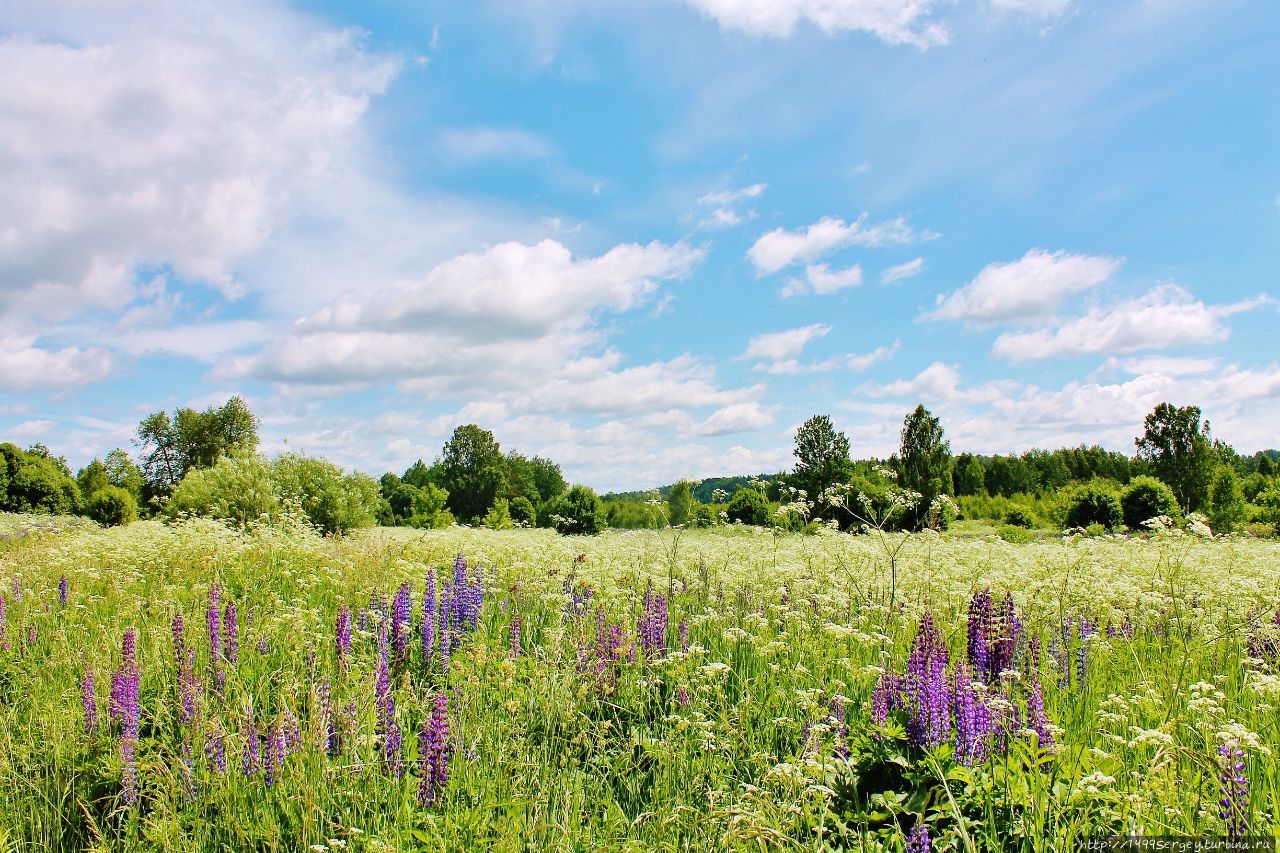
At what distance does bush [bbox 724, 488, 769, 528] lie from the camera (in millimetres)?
29109

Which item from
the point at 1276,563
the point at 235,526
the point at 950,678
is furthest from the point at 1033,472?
the point at 950,678

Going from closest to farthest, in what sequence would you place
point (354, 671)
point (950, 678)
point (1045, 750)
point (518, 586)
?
point (1045, 750) < point (950, 678) < point (354, 671) < point (518, 586)

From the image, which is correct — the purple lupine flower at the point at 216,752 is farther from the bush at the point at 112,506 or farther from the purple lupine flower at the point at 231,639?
the bush at the point at 112,506

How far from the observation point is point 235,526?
19.0m

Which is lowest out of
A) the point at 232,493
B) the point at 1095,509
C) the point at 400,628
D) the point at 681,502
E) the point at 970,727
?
the point at 970,727

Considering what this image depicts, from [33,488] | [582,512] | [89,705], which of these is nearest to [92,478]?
[33,488]

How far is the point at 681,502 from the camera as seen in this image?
455 inches

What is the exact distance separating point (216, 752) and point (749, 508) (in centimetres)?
2900

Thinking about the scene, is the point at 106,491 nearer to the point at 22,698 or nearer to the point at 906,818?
the point at 22,698

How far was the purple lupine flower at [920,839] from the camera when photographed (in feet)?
8.79

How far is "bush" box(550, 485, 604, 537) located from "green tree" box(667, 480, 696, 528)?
68.9 feet

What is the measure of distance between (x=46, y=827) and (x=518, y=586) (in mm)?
4571

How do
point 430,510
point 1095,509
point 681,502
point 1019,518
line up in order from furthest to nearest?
point 430,510, point 1019,518, point 1095,509, point 681,502

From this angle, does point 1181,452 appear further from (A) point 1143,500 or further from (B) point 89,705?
(B) point 89,705
